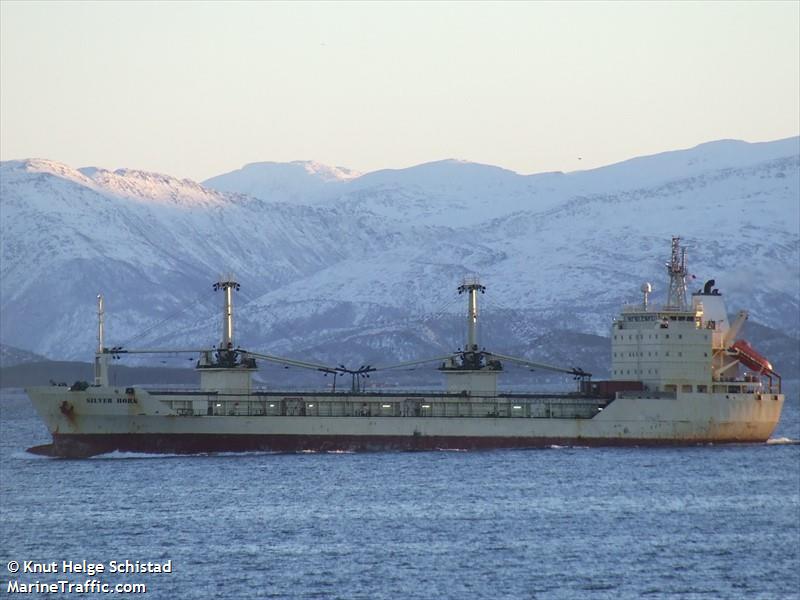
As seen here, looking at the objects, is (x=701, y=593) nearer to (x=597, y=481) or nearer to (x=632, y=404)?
(x=597, y=481)

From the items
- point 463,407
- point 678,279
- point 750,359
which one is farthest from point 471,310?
point 750,359

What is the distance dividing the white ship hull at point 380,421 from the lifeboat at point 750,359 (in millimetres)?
1623

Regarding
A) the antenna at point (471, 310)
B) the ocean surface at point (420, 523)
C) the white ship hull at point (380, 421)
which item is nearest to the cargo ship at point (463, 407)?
the white ship hull at point (380, 421)

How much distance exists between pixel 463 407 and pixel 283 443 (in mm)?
10599

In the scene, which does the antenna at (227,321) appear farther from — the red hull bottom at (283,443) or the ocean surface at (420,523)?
the ocean surface at (420,523)

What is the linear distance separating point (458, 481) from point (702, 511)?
12997 mm

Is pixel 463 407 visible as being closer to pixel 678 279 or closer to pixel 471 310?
pixel 471 310

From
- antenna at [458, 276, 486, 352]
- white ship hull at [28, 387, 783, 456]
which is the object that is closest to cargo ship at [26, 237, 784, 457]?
white ship hull at [28, 387, 783, 456]

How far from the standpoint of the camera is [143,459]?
89.9 m

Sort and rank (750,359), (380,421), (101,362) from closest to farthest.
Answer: (101,362) < (380,421) < (750,359)

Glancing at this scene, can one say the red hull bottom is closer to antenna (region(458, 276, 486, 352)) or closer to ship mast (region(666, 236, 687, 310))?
antenna (region(458, 276, 486, 352))

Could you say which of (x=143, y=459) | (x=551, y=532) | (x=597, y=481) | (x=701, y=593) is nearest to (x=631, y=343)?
(x=597, y=481)

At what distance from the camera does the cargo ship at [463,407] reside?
91.1 m

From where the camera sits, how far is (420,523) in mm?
65750
